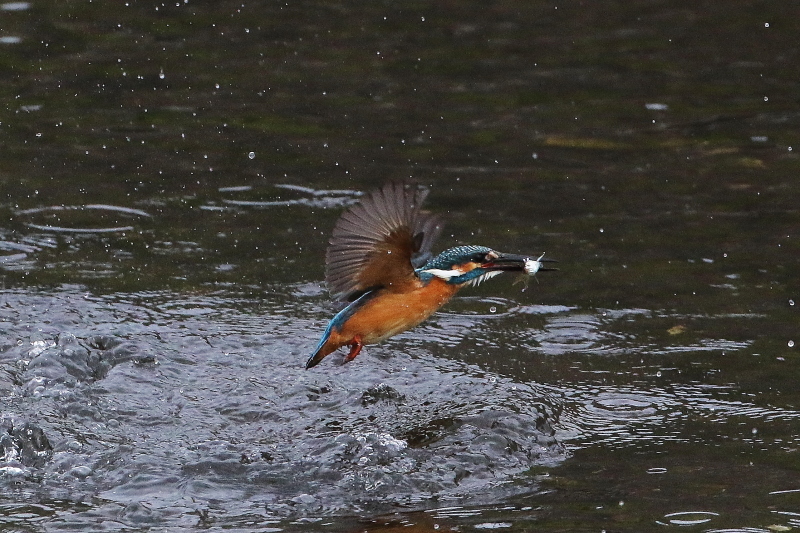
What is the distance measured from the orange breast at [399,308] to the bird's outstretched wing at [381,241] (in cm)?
6

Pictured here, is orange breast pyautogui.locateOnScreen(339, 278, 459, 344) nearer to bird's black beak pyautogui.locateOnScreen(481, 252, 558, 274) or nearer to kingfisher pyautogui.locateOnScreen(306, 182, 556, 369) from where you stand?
kingfisher pyautogui.locateOnScreen(306, 182, 556, 369)

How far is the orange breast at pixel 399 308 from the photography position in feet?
17.4

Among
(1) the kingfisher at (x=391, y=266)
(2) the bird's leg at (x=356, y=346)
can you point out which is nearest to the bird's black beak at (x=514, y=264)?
(1) the kingfisher at (x=391, y=266)

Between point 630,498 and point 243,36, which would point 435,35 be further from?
point 630,498

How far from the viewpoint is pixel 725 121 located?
368 inches

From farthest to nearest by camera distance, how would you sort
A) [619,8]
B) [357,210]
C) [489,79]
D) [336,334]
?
[619,8] → [489,79] → [336,334] → [357,210]

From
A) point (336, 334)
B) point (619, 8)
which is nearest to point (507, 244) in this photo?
point (336, 334)

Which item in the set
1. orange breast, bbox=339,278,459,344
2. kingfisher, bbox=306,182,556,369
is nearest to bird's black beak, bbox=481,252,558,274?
kingfisher, bbox=306,182,556,369

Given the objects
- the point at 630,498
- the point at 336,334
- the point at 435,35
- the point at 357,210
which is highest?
the point at 435,35

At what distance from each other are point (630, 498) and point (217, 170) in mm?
4598

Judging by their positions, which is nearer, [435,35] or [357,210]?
[357,210]

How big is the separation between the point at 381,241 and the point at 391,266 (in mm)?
179

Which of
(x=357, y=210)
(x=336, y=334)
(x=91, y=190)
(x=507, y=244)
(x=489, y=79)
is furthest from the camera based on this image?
(x=489, y=79)

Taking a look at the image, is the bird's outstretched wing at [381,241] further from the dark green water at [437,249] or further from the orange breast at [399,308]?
the dark green water at [437,249]
